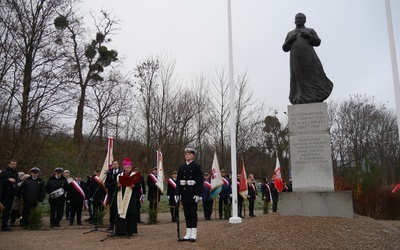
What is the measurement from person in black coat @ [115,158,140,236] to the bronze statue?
17.1ft

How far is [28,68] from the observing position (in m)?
17.2

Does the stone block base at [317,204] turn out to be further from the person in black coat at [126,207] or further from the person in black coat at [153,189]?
the person in black coat at [153,189]

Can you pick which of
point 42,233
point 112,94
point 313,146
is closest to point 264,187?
point 313,146

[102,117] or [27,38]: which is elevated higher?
[27,38]

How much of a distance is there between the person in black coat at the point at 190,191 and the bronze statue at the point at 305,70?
352 cm

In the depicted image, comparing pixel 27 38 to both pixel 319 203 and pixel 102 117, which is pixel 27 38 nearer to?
pixel 102 117

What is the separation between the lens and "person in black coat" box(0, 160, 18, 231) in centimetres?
1109

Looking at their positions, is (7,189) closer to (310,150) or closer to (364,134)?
(310,150)

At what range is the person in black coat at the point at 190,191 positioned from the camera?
8.59 m

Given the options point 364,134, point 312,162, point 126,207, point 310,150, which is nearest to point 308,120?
point 310,150

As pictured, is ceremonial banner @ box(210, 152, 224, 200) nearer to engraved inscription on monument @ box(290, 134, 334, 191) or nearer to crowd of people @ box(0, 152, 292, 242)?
crowd of people @ box(0, 152, 292, 242)

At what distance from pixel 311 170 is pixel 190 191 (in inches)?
126

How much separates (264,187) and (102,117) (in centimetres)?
1472

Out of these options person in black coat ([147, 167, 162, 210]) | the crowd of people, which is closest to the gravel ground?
the crowd of people
